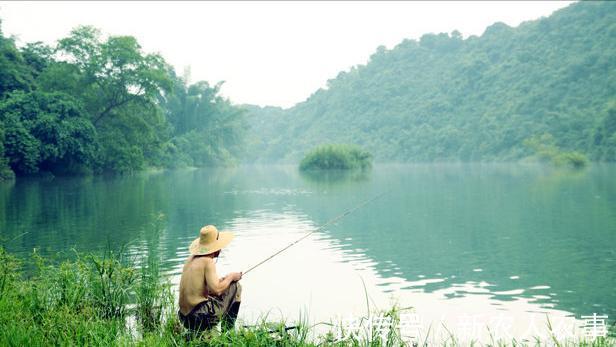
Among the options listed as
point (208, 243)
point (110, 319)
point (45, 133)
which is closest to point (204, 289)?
point (208, 243)

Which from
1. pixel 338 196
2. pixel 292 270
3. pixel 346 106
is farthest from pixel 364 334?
pixel 346 106

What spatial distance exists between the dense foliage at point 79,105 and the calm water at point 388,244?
1338cm

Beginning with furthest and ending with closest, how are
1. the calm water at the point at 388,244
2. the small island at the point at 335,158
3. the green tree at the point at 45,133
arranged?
1. the small island at the point at 335,158
2. the green tree at the point at 45,133
3. the calm water at the point at 388,244

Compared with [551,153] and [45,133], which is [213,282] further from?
[551,153]

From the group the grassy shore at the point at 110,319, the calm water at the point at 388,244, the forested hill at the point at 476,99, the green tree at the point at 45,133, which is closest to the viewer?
the grassy shore at the point at 110,319

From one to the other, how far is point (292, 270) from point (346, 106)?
424 ft

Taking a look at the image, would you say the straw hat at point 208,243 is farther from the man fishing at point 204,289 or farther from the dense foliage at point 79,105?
the dense foliage at point 79,105

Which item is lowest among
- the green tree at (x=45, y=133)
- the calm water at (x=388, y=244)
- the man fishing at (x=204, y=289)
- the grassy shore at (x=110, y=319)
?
the calm water at (x=388, y=244)

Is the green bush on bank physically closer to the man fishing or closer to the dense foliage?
the dense foliage

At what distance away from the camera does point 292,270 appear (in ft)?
39.4

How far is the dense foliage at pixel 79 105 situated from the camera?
40.3 meters

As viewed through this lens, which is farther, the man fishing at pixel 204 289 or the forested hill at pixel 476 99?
the forested hill at pixel 476 99

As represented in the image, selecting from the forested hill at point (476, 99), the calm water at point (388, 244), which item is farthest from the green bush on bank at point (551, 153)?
the calm water at point (388, 244)

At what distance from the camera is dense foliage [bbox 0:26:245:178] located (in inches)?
1587
